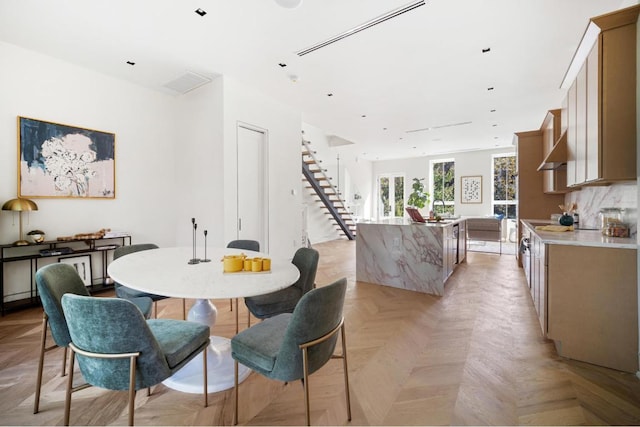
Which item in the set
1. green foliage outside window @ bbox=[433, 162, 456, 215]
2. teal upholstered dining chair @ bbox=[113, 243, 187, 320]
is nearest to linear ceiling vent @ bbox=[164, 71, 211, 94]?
teal upholstered dining chair @ bbox=[113, 243, 187, 320]

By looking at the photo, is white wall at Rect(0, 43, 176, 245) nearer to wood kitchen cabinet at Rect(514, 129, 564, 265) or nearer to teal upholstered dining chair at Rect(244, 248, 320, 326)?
teal upholstered dining chair at Rect(244, 248, 320, 326)

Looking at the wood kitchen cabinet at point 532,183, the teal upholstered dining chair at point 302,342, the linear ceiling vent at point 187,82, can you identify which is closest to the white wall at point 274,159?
the linear ceiling vent at point 187,82

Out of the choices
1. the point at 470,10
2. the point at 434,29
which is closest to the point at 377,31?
the point at 434,29

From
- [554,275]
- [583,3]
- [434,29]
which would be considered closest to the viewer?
[554,275]

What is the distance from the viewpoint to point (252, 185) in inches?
185

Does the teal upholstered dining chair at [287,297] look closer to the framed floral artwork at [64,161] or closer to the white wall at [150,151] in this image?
the white wall at [150,151]

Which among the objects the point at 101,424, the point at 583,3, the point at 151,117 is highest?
the point at 583,3

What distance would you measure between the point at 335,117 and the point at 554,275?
15.8 ft

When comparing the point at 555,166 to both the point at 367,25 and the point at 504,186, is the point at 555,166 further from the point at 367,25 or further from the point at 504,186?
the point at 504,186

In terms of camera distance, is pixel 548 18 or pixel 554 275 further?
pixel 548 18

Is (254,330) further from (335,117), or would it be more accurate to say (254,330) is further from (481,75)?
(335,117)

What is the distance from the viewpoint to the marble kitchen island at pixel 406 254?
3.75 metres

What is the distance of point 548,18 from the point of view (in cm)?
277

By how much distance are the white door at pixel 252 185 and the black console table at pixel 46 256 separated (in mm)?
1681
